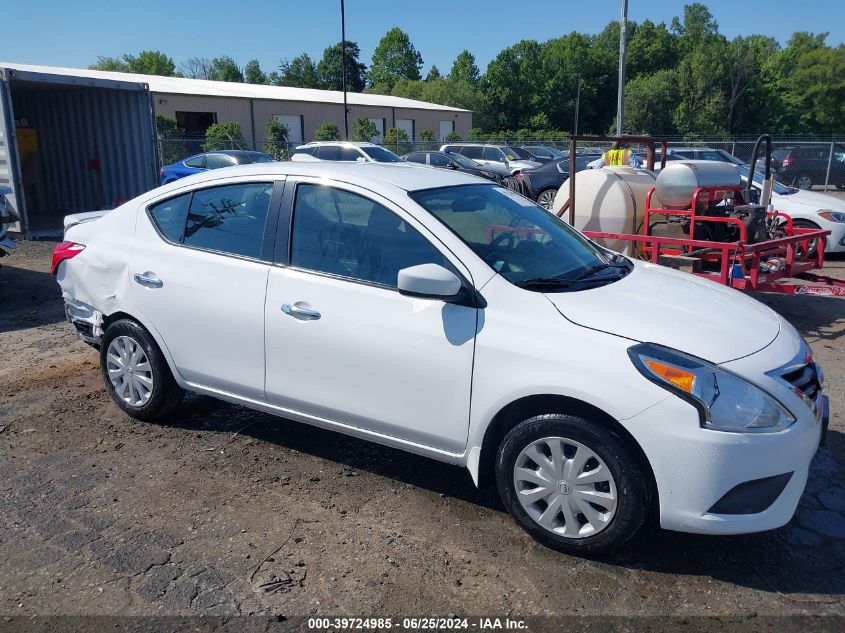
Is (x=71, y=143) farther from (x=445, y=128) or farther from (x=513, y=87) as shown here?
(x=513, y=87)

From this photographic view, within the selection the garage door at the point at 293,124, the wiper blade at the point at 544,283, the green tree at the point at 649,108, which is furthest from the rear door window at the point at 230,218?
the green tree at the point at 649,108

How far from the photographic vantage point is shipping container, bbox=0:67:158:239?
1467 centimetres

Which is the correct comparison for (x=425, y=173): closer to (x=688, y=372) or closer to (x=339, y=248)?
(x=339, y=248)

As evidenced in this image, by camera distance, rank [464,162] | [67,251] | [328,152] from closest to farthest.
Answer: [67,251]
[328,152]
[464,162]

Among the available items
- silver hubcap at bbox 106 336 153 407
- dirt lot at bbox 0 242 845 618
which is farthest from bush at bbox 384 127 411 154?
dirt lot at bbox 0 242 845 618

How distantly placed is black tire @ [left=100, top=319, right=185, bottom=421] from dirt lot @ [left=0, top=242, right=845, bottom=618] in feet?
0.44

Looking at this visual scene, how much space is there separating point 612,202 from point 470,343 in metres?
5.23

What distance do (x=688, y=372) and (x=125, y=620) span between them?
252cm

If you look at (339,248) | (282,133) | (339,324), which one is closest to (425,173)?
(339,248)

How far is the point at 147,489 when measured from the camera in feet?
13.0

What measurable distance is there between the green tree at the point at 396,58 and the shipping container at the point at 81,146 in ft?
296

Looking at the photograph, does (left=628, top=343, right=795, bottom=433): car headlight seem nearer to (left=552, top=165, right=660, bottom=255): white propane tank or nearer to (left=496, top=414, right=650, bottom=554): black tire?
(left=496, top=414, right=650, bottom=554): black tire

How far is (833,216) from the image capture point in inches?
414

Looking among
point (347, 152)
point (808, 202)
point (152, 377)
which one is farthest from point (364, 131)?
point (152, 377)
